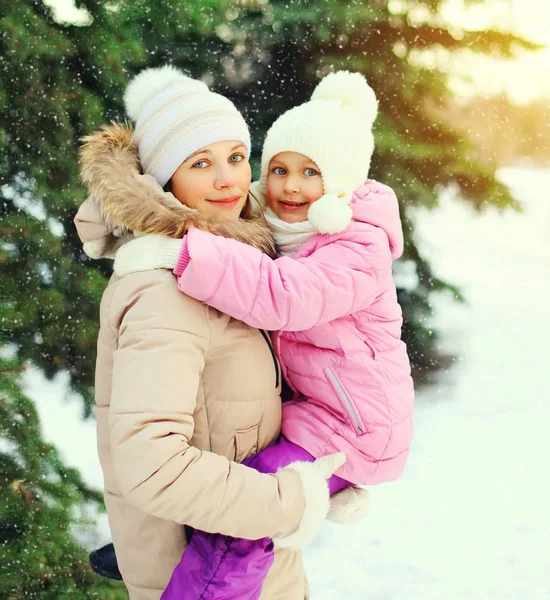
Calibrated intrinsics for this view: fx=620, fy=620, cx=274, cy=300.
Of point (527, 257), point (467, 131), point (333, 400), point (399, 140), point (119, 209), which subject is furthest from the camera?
point (527, 257)

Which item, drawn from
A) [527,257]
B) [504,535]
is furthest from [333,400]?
[527,257]

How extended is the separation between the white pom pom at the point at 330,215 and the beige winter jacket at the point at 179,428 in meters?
0.39

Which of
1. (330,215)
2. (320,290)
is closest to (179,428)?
(320,290)

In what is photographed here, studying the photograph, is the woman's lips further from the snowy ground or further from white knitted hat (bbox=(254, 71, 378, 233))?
the snowy ground

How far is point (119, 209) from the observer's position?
4.94 ft

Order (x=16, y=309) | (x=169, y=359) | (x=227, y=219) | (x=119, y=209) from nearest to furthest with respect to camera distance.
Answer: (x=169, y=359) → (x=119, y=209) → (x=227, y=219) → (x=16, y=309)

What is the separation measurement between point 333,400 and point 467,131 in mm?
3559

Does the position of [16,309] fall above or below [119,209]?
below

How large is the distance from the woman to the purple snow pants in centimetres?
7

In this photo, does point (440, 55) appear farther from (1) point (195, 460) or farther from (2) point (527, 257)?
(1) point (195, 460)

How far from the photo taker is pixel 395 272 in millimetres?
4477

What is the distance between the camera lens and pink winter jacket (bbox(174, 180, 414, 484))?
63.4 inches

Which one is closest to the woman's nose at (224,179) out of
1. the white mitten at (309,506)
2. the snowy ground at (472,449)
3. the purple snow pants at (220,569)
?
the white mitten at (309,506)

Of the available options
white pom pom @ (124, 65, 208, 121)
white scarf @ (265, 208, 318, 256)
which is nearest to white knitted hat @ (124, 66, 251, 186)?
white pom pom @ (124, 65, 208, 121)
